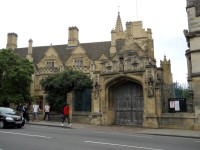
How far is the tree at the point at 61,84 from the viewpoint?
99.3 ft

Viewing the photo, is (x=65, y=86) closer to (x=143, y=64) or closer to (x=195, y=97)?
(x=143, y=64)

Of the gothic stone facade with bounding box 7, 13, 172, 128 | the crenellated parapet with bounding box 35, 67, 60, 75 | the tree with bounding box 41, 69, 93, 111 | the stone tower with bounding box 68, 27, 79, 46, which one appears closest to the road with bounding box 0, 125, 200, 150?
the gothic stone facade with bounding box 7, 13, 172, 128

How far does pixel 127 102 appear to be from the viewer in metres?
22.4

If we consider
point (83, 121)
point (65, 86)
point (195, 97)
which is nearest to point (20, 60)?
point (65, 86)

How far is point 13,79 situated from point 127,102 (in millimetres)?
13366

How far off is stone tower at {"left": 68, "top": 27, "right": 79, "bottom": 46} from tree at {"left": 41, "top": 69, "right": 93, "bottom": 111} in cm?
1869

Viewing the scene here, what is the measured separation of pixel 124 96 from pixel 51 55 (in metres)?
27.4

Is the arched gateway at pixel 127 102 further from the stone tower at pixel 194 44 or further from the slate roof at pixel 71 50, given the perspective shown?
the slate roof at pixel 71 50

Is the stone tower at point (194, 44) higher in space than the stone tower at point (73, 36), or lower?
lower

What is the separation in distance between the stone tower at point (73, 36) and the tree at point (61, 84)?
18.7 metres

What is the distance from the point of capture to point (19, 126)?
18.0 m

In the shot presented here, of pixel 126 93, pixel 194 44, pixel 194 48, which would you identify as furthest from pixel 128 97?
pixel 194 44

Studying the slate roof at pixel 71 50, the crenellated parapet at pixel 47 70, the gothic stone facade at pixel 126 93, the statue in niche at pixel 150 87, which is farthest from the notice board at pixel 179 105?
the crenellated parapet at pixel 47 70

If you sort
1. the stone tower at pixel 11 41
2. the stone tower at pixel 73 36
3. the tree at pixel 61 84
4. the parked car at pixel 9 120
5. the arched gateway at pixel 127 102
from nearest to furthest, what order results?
the parked car at pixel 9 120 → the arched gateway at pixel 127 102 → the tree at pixel 61 84 → the stone tower at pixel 73 36 → the stone tower at pixel 11 41
